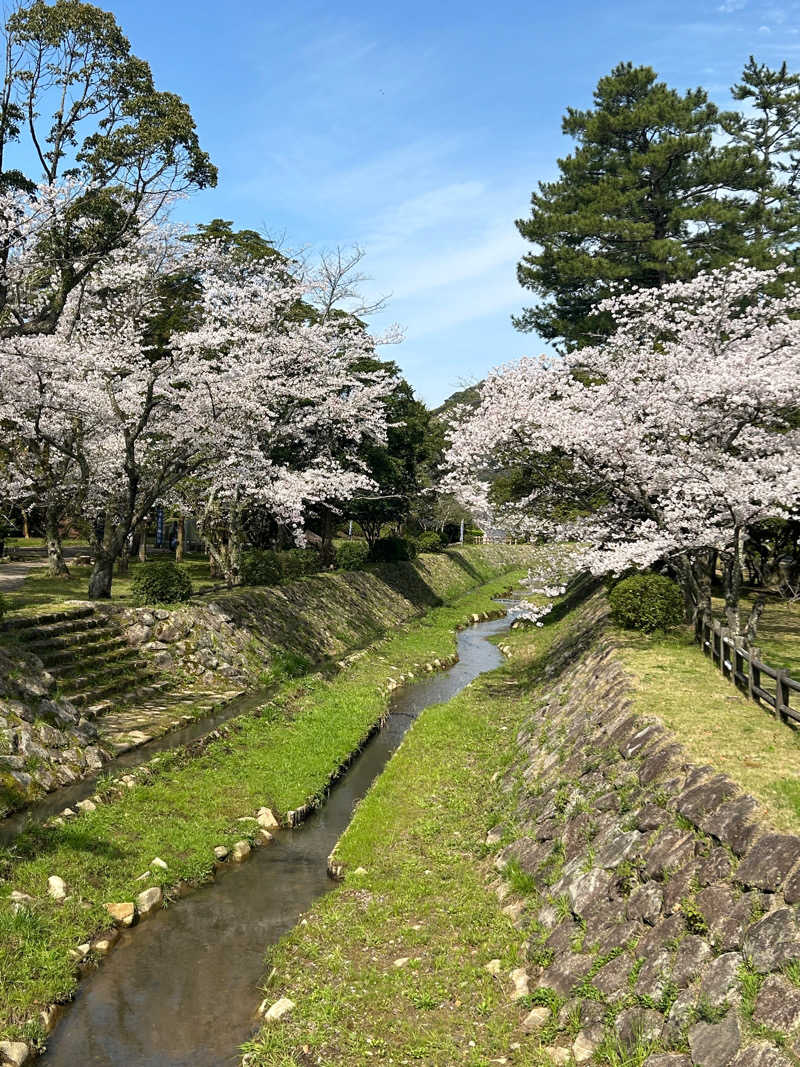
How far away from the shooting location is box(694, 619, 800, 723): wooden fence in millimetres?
10359

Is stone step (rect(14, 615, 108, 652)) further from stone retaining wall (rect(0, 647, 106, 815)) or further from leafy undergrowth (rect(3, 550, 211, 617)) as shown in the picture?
stone retaining wall (rect(0, 647, 106, 815))

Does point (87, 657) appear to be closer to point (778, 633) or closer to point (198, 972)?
point (198, 972)

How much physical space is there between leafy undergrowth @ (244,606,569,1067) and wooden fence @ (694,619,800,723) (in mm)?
4465

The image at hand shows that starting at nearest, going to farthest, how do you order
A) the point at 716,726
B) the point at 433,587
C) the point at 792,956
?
1. the point at 792,956
2. the point at 716,726
3. the point at 433,587

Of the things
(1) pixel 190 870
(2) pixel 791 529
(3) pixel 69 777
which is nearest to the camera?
(1) pixel 190 870

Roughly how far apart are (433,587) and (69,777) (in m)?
33.3

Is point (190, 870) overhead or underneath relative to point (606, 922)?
underneath

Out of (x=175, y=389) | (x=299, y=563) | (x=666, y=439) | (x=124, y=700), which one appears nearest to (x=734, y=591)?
(x=666, y=439)

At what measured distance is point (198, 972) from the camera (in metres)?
9.33

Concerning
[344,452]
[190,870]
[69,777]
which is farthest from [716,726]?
[344,452]

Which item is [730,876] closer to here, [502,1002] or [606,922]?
[606,922]

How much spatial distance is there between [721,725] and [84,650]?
49.9 ft

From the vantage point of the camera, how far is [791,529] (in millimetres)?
24750

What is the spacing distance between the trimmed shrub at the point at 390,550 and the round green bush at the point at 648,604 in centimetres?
2484
